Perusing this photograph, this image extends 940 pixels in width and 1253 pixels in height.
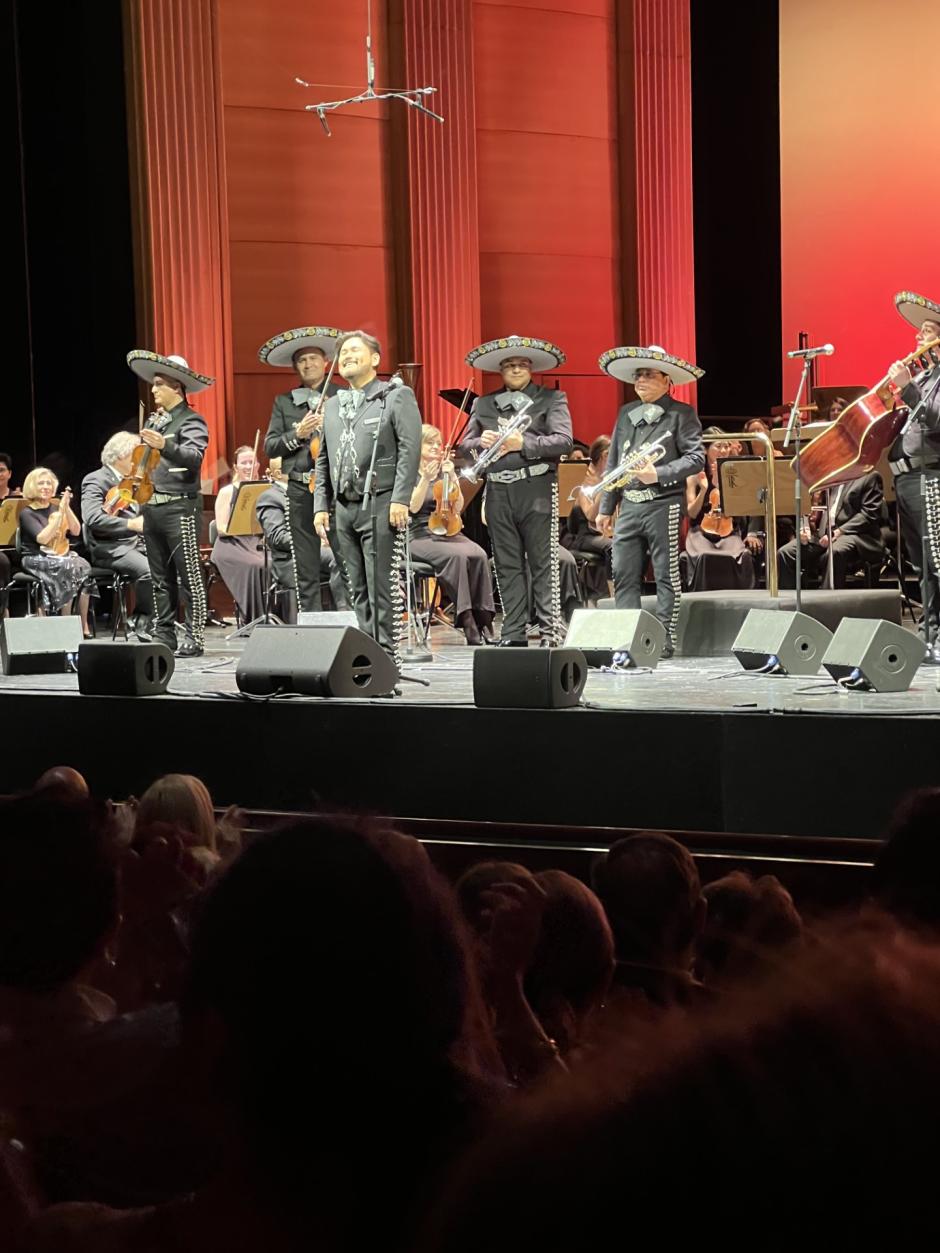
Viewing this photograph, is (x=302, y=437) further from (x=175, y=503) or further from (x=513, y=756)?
(x=513, y=756)

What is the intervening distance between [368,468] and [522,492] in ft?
4.54

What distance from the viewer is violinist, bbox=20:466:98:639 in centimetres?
957

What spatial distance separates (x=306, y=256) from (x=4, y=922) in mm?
11527

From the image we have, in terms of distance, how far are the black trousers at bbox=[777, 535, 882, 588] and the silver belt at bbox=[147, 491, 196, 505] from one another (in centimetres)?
409

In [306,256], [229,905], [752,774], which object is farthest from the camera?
[306,256]

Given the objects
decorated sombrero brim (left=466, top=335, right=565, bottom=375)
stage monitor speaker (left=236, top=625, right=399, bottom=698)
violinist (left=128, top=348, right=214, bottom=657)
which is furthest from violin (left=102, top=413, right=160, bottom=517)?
stage monitor speaker (left=236, top=625, right=399, bottom=698)

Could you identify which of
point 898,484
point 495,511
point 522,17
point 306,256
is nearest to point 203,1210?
point 898,484

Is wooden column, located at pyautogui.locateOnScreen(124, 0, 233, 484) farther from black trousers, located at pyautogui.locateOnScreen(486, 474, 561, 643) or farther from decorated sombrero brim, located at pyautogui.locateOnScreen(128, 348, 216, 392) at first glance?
black trousers, located at pyautogui.locateOnScreen(486, 474, 561, 643)

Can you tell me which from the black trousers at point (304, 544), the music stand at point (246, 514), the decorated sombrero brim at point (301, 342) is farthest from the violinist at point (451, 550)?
the music stand at point (246, 514)

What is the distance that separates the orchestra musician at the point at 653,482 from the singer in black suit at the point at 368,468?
52.9 inches

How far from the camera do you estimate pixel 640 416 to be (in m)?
7.66

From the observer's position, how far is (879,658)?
5.44 m

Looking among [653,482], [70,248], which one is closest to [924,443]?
[653,482]

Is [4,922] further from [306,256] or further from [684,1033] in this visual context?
[306,256]
